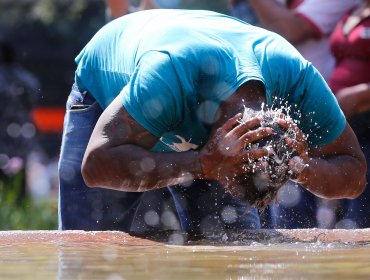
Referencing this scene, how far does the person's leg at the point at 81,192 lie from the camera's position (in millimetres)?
4297

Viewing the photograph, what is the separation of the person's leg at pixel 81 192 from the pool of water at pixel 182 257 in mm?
445

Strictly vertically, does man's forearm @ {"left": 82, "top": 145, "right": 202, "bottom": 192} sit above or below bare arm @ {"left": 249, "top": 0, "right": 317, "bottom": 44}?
above

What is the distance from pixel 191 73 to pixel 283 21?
7.35ft

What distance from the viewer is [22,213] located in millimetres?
6895

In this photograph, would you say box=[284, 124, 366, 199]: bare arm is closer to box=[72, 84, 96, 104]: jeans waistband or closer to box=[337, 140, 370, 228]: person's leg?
box=[72, 84, 96, 104]: jeans waistband

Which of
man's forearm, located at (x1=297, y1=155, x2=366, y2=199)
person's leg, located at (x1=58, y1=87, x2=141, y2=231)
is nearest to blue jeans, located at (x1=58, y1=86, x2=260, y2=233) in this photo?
person's leg, located at (x1=58, y1=87, x2=141, y2=231)

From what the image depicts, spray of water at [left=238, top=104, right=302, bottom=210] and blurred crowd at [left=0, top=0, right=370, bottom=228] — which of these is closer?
spray of water at [left=238, top=104, right=302, bottom=210]

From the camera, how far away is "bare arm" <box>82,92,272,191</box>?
3494mm

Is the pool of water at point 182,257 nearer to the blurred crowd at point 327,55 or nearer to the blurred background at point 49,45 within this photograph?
the blurred crowd at point 327,55

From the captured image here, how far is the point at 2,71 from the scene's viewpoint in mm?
8789

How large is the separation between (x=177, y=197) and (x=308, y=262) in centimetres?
122

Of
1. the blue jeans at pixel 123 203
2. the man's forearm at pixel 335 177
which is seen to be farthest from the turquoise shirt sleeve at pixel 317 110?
the blue jeans at pixel 123 203

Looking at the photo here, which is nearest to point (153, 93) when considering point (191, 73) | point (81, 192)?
point (191, 73)

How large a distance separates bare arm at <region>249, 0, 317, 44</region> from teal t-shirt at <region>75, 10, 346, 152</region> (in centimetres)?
158
